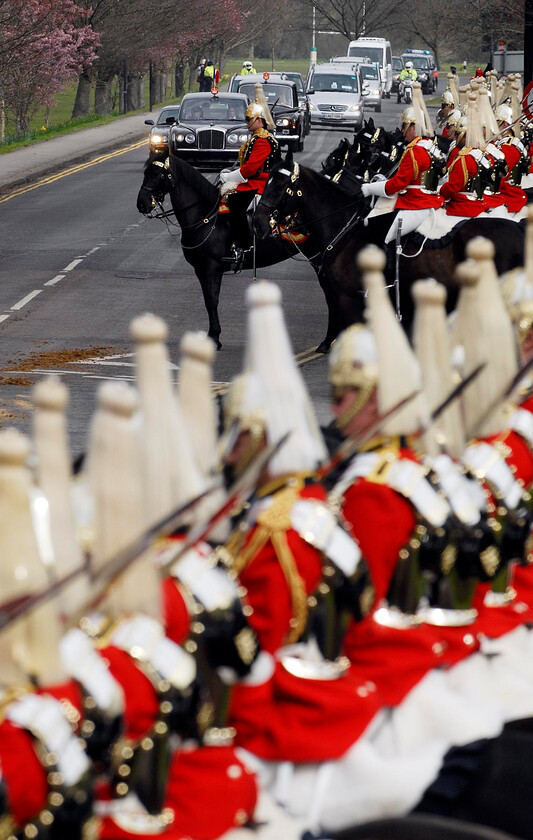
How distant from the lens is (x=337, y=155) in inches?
711

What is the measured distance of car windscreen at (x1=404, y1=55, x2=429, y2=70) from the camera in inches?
2894

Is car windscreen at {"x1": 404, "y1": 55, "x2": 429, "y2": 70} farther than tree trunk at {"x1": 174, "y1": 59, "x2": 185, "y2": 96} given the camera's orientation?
Yes

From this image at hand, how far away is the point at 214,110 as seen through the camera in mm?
34344

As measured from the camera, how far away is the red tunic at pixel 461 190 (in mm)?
14031

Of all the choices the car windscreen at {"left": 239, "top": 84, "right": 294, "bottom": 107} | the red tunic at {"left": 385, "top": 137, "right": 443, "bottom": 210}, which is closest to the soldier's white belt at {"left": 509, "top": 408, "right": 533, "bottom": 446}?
the red tunic at {"left": 385, "top": 137, "right": 443, "bottom": 210}

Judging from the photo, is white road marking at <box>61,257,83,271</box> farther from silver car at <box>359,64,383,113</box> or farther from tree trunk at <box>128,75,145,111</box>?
tree trunk at <box>128,75,145,111</box>

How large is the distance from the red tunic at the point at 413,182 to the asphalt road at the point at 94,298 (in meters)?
1.85

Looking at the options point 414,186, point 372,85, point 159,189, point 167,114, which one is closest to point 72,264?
point 159,189

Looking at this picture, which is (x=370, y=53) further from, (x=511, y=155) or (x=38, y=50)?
(x=511, y=155)

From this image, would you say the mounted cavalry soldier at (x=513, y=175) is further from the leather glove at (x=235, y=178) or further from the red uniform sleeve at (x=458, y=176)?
the leather glove at (x=235, y=178)

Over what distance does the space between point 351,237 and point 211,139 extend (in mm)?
19098

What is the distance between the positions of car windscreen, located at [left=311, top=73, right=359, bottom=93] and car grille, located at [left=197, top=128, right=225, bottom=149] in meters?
16.3

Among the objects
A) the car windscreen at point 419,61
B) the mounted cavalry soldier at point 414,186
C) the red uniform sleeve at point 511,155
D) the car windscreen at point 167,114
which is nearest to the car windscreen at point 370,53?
the car windscreen at point 419,61

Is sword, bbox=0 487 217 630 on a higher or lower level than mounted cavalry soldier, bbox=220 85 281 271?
higher
